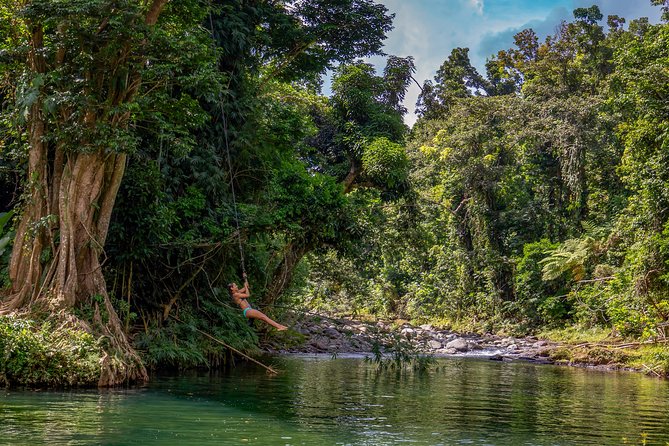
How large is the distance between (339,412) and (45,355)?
5245 millimetres

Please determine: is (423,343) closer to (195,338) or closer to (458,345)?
(458,345)

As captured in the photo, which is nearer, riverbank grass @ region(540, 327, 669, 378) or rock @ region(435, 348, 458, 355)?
riverbank grass @ region(540, 327, 669, 378)

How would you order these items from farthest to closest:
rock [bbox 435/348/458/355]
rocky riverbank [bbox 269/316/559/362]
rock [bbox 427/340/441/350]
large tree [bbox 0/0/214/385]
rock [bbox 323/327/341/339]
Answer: rock [bbox 427/340/441/350], rock [bbox 323/327/341/339], rock [bbox 435/348/458/355], rocky riverbank [bbox 269/316/559/362], large tree [bbox 0/0/214/385]

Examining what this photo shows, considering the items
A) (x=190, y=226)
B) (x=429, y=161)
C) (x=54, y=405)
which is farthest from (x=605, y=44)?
(x=54, y=405)

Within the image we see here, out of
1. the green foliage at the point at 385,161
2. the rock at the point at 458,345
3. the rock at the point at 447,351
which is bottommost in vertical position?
the rock at the point at 447,351

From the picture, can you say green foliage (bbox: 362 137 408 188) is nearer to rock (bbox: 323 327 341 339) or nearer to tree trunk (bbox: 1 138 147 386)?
rock (bbox: 323 327 341 339)

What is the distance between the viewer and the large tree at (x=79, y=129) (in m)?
13.7

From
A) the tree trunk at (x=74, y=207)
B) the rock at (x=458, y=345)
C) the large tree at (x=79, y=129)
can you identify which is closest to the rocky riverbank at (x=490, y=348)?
the rock at (x=458, y=345)

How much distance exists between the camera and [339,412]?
452 inches

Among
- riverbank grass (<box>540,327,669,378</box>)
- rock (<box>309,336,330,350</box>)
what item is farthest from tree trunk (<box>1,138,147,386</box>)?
riverbank grass (<box>540,327,669,378</box>)

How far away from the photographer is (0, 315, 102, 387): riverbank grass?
12.5 metres

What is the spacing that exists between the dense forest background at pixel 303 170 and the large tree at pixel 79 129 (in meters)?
0.05

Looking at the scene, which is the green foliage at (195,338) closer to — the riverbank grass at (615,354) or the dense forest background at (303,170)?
the dense forest background at (303,170)

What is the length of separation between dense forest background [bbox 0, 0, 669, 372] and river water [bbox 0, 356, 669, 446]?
9.50 ft
